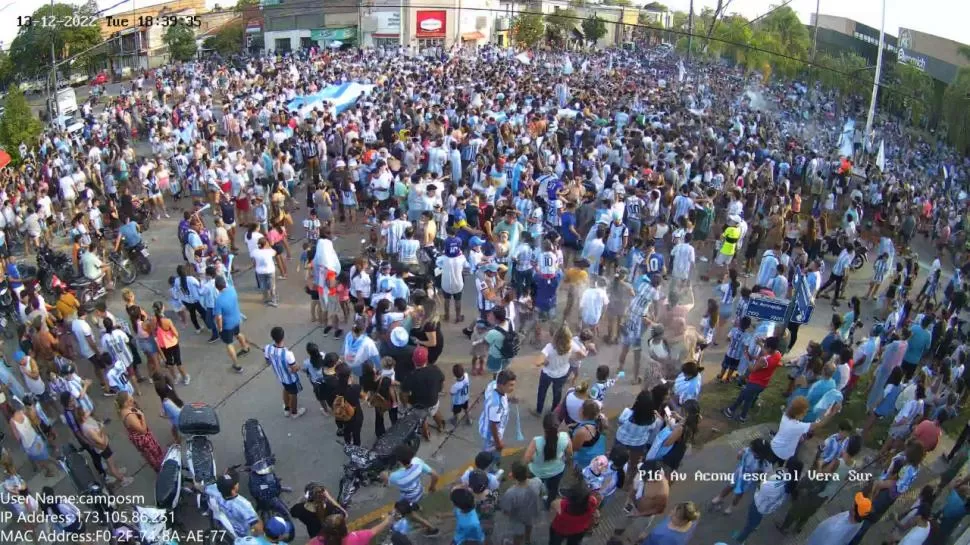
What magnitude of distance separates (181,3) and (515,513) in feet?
293

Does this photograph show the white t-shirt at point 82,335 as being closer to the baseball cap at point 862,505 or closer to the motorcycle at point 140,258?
the motorcycle at point 140,258

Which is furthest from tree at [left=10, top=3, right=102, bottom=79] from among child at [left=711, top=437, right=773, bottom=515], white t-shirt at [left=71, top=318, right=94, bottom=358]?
child at [left=711, top=437, right=773, bottom=515]

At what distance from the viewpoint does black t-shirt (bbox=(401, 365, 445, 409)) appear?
6816mm

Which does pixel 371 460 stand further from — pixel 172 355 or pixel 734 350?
pixel 734 350

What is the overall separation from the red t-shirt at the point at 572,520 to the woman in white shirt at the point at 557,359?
189 centimetres

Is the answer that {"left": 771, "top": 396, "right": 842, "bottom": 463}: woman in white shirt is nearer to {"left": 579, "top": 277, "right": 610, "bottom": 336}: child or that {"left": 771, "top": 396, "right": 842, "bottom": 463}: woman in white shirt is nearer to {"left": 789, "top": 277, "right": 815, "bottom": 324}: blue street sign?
{"left": 579, "top": 277, "right": 610, "bottom": 336}: child

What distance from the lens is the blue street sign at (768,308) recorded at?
7883 millimetres

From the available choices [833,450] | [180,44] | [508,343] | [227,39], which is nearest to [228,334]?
[508,343]

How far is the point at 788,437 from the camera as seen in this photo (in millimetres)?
5941

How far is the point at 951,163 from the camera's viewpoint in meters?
22.7

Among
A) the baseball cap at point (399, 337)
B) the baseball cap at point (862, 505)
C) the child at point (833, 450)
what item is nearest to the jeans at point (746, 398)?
the child at point (833, 450)

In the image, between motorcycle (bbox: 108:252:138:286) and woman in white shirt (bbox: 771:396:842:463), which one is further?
motorcycle (bbox: 108:252:138:286)

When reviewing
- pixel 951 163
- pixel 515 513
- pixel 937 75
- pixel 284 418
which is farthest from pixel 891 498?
pixel 937 75

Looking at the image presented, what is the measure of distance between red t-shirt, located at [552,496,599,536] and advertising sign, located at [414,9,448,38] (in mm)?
46336
